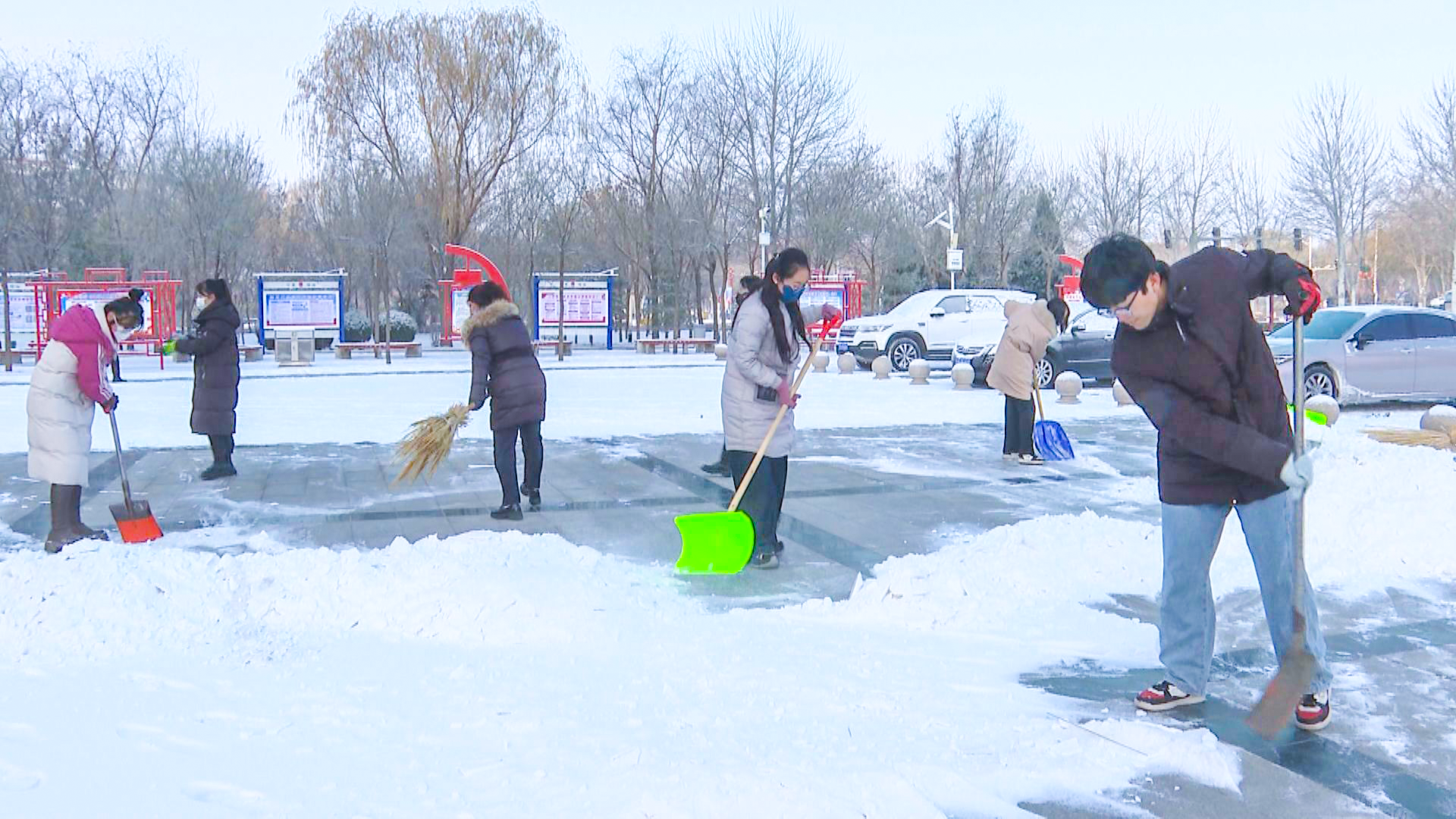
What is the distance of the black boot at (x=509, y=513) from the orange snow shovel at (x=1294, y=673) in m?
4.99

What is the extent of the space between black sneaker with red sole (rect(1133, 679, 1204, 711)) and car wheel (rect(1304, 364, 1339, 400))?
12795mm

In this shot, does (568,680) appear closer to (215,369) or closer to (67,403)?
(67,403)

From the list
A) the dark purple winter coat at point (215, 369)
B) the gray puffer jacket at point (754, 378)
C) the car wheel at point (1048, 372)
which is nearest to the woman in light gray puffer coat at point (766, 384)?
the gray puffer jacket at point (754, 378)

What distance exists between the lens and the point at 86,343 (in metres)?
6.73

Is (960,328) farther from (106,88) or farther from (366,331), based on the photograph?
(106,88)

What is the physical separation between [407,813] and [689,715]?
105 cm

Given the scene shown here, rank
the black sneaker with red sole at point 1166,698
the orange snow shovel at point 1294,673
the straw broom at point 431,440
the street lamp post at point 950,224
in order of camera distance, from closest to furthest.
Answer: the orange snow shovel at point 1294,673 → the black sneaker with red sole at point 1166,698 → the straw broom at point 431,440 → the street lamp post at point 950,224

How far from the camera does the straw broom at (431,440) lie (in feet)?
28.0

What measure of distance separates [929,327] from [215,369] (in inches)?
620

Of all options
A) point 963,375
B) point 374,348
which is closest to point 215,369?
point 963,375

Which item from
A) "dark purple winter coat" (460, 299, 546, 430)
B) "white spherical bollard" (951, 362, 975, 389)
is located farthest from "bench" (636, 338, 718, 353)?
"dark purple winter coat" (460, 299, 546, 430)

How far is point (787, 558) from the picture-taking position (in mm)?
6617

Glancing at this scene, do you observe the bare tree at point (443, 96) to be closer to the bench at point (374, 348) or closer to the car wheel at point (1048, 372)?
the bench at point (374, 348)

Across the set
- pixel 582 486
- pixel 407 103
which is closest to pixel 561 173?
pixel 407 103
